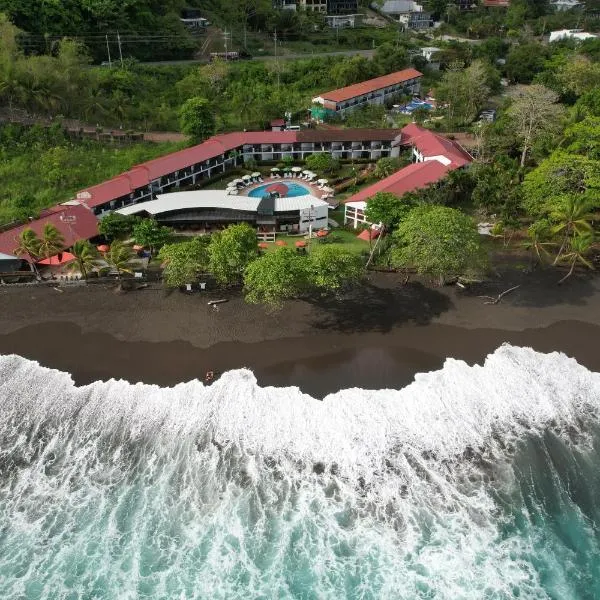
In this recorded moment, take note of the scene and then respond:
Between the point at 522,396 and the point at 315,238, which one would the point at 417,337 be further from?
the point at 315,238

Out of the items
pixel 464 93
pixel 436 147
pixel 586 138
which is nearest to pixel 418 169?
pixel 436 147

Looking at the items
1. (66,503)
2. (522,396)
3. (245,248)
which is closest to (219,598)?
(66,503)

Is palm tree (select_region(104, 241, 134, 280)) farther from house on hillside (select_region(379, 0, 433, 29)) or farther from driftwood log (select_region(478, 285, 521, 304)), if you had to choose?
house on hillside (select_region(379, 0, 433, 29))

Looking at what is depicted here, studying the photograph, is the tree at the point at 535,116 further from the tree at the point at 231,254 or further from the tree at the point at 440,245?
the tree at the point at 231,254

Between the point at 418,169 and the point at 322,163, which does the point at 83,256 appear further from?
the point at 418,169

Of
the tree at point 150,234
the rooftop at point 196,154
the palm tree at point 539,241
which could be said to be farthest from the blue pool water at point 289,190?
the palm tree at point 539,241

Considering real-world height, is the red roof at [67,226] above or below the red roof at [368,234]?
above
